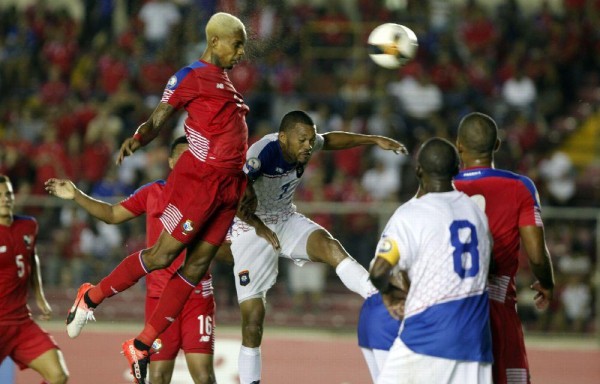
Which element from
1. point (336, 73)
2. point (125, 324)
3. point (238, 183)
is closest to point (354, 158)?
point (336, 73)

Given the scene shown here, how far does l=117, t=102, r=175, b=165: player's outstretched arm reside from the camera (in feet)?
23.0

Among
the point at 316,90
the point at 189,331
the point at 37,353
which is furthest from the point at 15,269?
the point at 316,90

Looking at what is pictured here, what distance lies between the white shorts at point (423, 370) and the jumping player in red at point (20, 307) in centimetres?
375

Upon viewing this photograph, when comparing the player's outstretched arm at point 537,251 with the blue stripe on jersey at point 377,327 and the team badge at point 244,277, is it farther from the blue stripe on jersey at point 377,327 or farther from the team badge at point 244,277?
the team badge at point 244,277

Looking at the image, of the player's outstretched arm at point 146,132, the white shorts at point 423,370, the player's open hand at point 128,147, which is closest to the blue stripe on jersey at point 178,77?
the player's outstretched arm at point 146,132

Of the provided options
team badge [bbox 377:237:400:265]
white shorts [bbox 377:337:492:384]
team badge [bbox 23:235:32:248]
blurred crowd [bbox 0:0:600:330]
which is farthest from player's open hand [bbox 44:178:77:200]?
blurred crowd [bbox 0:0:600:330]

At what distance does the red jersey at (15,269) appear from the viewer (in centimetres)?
898

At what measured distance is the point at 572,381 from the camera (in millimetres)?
11227

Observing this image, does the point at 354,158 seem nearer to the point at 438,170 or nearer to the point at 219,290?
the point at 219,290

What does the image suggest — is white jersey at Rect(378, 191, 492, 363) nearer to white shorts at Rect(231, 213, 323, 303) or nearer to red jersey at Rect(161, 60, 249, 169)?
red jersey at Rect(161, 60, 249, 169)

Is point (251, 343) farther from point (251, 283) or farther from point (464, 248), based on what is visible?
point (464, 248)

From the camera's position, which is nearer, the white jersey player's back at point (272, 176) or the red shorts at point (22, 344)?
the white jersey player's back at point (272, 176)

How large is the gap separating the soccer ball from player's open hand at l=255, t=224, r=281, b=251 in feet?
5.48

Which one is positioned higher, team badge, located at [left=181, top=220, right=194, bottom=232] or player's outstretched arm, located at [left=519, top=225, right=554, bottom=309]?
team badge, located at [left=181, top=220, right=194, bottom=232]
